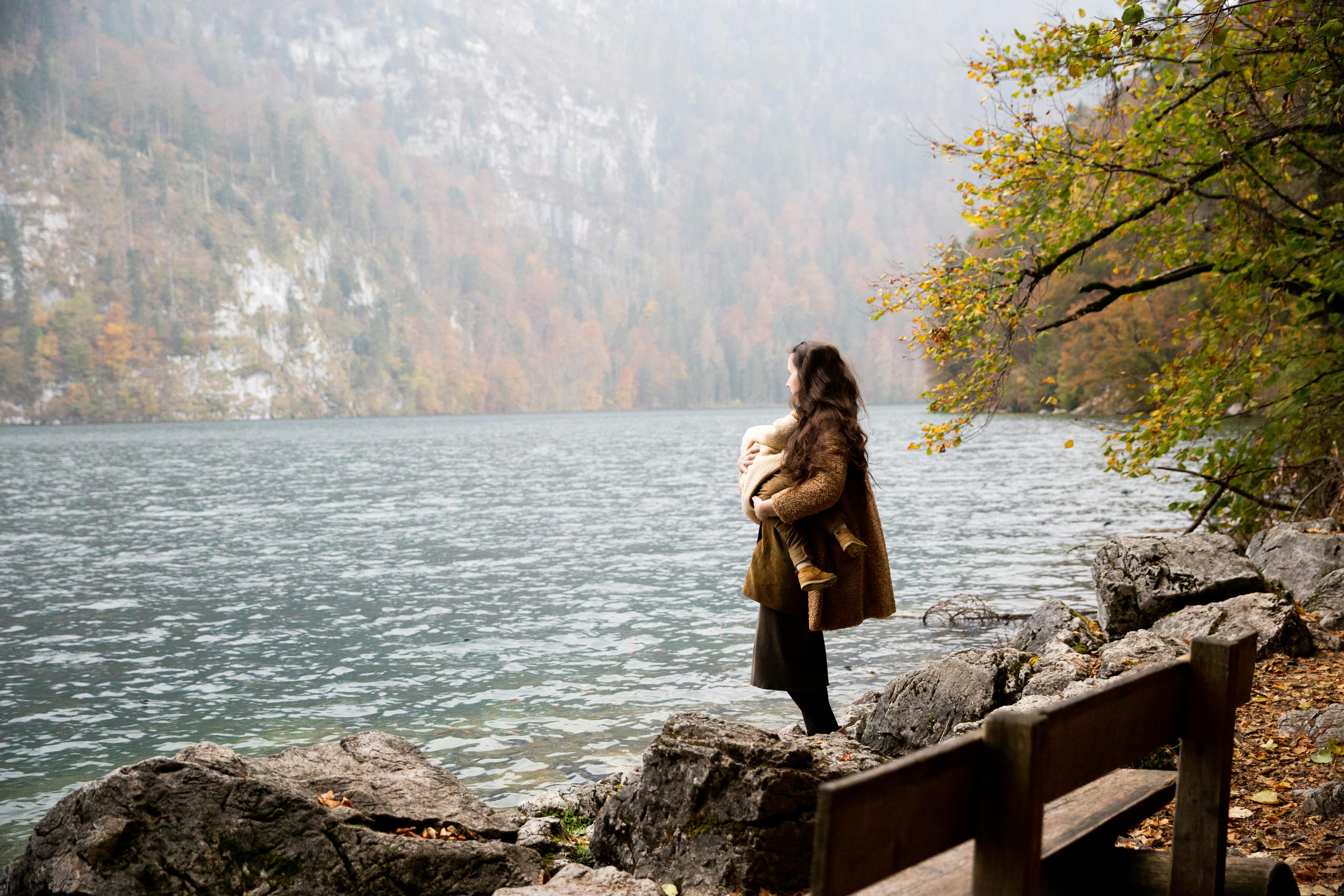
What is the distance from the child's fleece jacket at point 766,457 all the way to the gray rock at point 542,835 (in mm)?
2115

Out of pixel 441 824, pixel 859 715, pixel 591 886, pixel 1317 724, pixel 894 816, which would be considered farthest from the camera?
pixel 859 715

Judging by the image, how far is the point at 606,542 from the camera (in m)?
23.1

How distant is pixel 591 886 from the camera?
430cm

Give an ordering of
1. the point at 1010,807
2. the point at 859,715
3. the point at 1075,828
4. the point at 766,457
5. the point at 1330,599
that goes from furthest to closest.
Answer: the point at 1330,599, the point at 859,715, the point at 766,457, the point at 1075,828, the point at 1010,807

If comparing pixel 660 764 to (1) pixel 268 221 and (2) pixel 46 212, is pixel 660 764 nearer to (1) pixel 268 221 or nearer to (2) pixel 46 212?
(2) pixel 46 212

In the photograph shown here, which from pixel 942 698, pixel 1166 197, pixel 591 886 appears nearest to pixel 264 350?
pixel 1166 197

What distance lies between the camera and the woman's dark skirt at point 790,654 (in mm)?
5832

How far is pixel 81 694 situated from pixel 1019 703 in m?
9.86

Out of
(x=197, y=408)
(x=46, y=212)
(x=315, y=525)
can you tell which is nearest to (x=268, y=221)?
(x=46, y=212)

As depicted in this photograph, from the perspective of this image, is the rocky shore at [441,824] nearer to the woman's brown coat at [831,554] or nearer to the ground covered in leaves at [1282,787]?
the ground covered in leaves at [1282,787]

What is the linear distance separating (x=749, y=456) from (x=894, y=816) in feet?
13.2

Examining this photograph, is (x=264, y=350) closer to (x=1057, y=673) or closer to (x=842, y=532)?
(x=1057, y=673)

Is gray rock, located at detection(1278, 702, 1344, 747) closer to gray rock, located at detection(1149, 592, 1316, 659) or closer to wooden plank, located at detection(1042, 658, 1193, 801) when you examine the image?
gray rock, located at detection(1149, 592, 1316, 659)

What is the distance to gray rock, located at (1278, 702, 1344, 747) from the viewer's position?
5.79 meters
